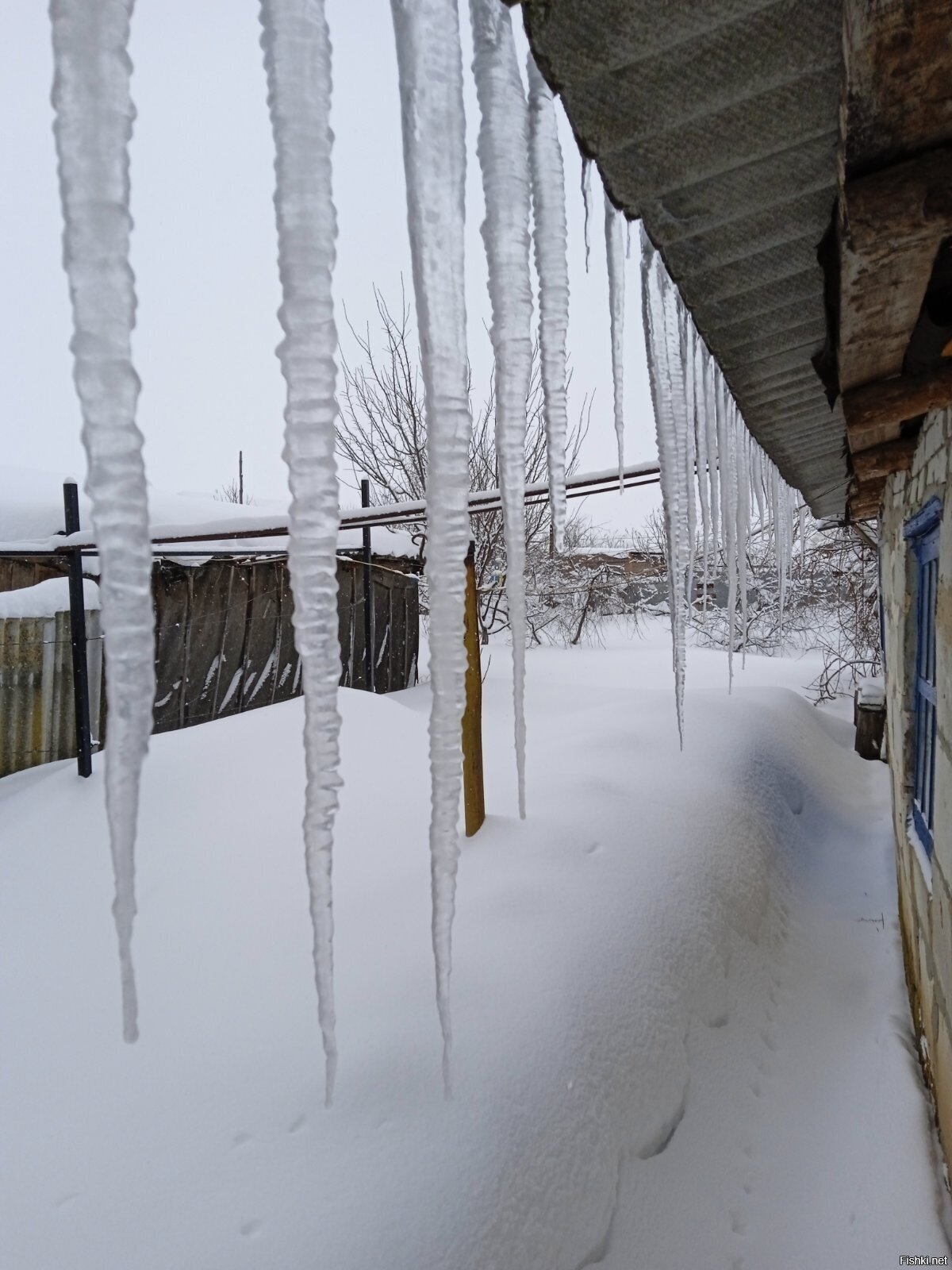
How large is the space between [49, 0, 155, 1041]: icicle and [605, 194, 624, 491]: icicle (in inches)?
27.0

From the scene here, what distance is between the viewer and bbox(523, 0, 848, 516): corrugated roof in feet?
2.18

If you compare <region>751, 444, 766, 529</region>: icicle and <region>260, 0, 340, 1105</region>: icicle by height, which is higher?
<region>751, 444, 766, 529</region>: icicle

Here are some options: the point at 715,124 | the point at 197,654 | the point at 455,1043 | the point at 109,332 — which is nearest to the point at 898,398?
the point at 715,124

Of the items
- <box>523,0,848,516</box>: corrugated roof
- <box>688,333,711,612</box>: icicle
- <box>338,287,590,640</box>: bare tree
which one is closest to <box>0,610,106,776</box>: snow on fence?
<box>688,333,711,612</box>: icicle

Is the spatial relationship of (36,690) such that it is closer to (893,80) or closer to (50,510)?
(50,510)

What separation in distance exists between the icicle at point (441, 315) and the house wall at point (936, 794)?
1.62 meters

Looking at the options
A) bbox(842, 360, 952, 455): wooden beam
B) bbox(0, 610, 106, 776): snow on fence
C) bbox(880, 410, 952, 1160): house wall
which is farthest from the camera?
bbox(0, 610, 106, 776): snow on fence

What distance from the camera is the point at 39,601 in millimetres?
3943

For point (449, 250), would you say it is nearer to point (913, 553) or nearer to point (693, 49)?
point (693, 49)

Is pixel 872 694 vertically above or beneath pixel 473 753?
beneath

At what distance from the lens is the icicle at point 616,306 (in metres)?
1.04

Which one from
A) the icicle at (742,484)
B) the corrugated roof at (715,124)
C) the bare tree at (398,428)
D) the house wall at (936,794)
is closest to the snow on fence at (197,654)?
the bare tree at (398,428)

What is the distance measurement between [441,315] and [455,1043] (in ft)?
5.36

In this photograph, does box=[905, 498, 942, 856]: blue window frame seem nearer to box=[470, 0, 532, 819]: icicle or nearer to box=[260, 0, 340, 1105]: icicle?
box=[470, 0, 532, 819]: icicle
